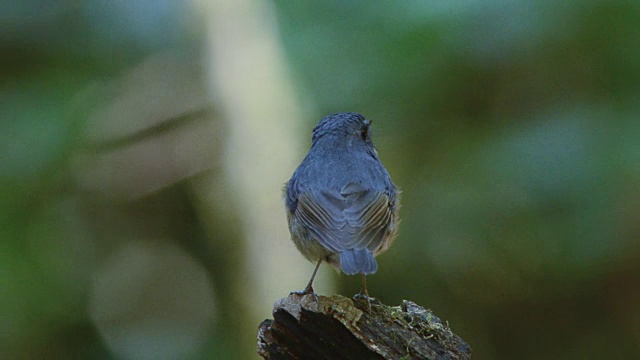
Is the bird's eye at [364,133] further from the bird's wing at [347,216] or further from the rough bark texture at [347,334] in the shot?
the rough bark texture at [347,334]

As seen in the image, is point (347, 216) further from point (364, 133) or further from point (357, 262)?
point (364, 133)

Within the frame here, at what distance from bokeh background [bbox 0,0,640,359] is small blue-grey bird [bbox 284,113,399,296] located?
1.59 metres

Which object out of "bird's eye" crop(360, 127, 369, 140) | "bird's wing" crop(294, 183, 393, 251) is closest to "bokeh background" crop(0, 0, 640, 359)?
"bird's eye" crop(360, 127, 369, 140)

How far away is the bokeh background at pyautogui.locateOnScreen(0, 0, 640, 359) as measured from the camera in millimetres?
6238

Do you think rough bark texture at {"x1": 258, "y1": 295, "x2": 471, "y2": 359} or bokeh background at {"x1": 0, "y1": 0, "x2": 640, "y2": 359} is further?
bokeh background at {"x1": 0, "y1": 0, "x2": 640, "y2": 359}

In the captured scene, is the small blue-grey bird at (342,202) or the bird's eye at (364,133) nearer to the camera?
the small blue-grey bird at (342,202)

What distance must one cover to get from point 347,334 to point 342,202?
1073 millimetres

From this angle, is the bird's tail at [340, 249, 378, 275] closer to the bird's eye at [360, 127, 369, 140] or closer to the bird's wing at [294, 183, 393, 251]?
the bird's wing at [294, 183, 393, 251]

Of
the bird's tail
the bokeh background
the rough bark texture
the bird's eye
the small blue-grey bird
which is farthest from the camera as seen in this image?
the bokeh background

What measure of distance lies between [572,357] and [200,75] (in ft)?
12.8

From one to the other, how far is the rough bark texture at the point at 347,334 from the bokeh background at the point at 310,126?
2826 mm

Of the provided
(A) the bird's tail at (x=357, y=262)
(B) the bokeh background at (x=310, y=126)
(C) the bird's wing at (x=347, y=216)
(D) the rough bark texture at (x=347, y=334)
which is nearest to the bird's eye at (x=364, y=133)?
(C) the bird's wing at (x=347, y=216)

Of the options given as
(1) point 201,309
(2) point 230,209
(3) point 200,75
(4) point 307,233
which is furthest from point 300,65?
(4) point 307,233

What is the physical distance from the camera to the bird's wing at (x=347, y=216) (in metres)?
3.60
